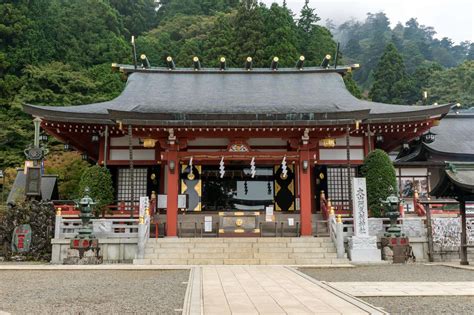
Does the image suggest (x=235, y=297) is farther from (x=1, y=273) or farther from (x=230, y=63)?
(x=230, y=63)

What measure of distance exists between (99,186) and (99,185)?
4cm

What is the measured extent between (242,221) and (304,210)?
229cm

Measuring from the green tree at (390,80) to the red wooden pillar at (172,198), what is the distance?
4343cm

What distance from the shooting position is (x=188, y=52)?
155 ft

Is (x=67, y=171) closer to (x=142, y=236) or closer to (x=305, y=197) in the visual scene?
(x=142, y=236)

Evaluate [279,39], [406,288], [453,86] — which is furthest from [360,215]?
[453,86]

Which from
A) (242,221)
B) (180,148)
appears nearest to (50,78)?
(180,148)

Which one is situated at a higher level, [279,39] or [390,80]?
[279,39]

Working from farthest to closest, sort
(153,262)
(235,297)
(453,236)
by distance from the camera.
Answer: (453,236), (153,262), (235,297)

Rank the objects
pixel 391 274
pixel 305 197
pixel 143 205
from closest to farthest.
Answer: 1. pixel 391 274
2. pixel 143 205
3. pixel 305 197

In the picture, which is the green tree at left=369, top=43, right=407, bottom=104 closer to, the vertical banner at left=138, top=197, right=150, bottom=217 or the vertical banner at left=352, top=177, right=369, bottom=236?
the vertical banner at left=352, top=177, right=369, bottom=236

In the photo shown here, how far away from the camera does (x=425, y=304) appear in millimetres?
6082

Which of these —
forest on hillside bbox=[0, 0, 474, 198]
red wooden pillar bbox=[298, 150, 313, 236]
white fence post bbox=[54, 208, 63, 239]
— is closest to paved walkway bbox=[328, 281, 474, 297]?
red wooden pillar bbox=[298, 150, 313, 236]

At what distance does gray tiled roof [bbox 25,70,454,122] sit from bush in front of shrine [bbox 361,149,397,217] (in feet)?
5.80
